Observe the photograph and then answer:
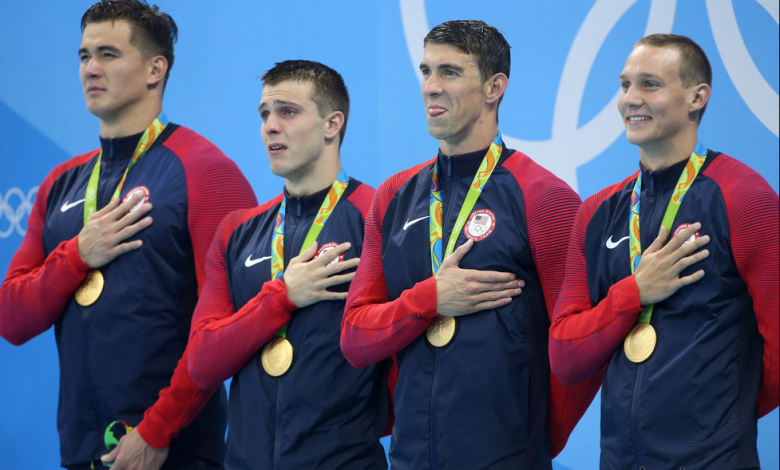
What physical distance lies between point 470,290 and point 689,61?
→ 92 cm

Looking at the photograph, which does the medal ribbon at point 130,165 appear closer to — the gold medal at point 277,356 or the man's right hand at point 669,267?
the gold medal at point 277,356

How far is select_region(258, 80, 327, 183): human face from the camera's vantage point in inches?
138

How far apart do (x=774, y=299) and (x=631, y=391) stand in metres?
0.45

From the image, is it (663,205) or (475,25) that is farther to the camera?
(475,25)

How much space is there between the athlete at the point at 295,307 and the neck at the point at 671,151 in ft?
3.34

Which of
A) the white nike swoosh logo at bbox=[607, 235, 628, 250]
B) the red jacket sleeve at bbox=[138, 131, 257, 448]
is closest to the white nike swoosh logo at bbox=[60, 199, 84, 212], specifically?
the red jacket sleeve at bbox=[138, 131, 257, 448]

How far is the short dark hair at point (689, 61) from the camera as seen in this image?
9.59ft

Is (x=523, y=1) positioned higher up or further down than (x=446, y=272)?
higher up

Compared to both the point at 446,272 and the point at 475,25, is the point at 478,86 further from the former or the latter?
the point at 446,272

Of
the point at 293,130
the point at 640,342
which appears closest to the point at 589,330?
the point at 640,342

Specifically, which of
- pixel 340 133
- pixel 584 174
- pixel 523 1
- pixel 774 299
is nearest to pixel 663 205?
pixel 774 299

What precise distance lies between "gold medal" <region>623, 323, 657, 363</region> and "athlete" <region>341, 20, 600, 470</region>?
309 millimetres

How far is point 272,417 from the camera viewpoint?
129 inches

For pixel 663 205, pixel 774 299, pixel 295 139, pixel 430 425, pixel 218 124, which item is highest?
pixel 218 124
